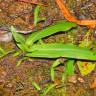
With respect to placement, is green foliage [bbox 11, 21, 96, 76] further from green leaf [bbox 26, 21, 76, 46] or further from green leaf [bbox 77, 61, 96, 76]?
green leaf [bbox 77, 61, 96, 76]

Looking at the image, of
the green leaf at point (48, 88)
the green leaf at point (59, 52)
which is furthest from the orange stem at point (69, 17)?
the green leaf at point (48, 88)

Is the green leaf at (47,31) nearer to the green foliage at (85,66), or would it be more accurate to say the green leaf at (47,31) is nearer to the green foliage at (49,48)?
the green foliage at (49,48)

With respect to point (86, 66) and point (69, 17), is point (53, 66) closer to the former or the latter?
point (86, 66)

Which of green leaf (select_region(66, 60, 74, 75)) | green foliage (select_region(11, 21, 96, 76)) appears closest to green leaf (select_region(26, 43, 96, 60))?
green foliage (select_region(11, 21, 96, 76))

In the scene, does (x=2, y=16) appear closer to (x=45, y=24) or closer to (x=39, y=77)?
(x=45, y=24)

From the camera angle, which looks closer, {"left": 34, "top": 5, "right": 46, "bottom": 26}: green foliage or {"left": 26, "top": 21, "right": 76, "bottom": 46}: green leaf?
{"left": 26, "top": 21, "right": 76, "bottom": 46}: green leaf

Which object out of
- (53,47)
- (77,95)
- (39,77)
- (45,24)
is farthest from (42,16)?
(77,95)
